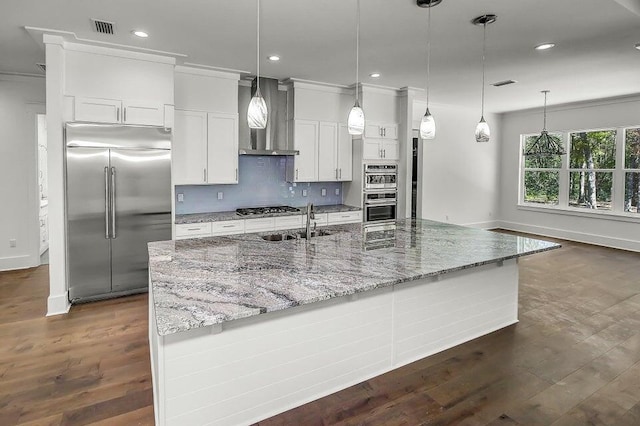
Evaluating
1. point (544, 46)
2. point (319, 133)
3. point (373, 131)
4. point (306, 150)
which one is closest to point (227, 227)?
point (306, 150)

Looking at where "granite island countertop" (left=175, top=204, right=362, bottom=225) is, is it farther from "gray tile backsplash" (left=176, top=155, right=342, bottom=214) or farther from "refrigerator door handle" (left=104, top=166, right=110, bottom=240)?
"refrigerator door handle" (left=104, top=166, right=110, bottom=240)

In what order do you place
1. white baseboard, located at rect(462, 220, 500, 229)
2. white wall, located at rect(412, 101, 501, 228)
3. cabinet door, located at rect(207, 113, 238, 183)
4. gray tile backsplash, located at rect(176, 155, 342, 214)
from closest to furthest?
cabinet door, located at rect(207, 113, 238, 183), gray tile backsplash, located at rect(176, 155, 342, 214), white wall, located at rect(412, 101, 501, 228), white baseboard, located at rect(462, 220, 500, 229)

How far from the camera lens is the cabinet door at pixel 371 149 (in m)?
5.92

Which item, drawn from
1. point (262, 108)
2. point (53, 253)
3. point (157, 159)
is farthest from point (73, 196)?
point (262, 108)

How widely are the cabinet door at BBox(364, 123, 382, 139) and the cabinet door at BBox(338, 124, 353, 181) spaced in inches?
12.2

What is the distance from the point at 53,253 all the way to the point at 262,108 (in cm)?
291

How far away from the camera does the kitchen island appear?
193cm

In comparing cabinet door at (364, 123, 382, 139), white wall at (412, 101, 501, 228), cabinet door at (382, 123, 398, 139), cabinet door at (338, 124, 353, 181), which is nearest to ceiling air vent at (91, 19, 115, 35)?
cabinet door at (338, 124, 353, 181)

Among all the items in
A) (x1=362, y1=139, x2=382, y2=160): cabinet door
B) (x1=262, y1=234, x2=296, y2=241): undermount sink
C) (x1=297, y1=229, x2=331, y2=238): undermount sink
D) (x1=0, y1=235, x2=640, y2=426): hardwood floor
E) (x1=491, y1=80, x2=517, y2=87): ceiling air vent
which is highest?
(x1=491, y1=80, x2=517, y2=87): ceiling air vent

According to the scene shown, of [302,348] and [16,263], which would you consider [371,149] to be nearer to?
[302,348]

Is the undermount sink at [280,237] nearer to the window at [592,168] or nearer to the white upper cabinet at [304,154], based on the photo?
the white upper cabinet at [304,154]

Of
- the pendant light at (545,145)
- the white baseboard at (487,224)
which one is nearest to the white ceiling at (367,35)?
the pendant light at (545,145)

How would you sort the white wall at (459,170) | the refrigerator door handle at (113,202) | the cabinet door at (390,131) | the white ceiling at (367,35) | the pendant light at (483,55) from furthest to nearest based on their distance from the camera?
1. the white wall at (459,170)
2. the cabinet door at (390,131)
3. the refrigerator door handle at (113,202)
4. the pendant light at (483,55)
5. the white ceiling at (367,35)

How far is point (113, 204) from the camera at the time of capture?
421 centimetres
